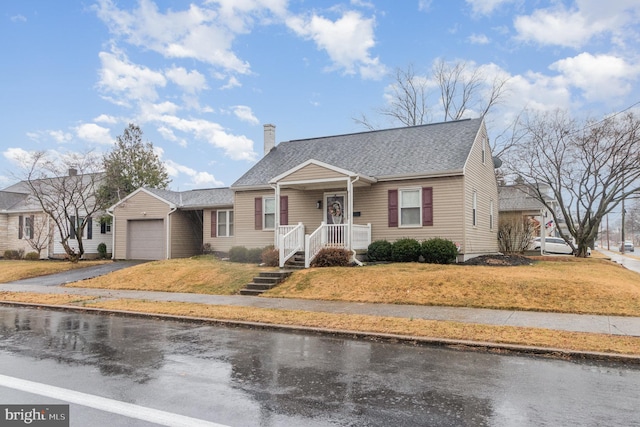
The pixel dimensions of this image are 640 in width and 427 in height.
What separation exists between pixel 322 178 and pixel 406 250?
4176 millimetres

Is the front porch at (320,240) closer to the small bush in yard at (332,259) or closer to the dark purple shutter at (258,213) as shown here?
the small bush in yard at (332,259)

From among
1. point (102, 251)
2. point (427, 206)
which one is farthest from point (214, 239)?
point (427, 206)

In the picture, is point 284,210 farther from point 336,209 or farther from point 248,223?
point 336,209

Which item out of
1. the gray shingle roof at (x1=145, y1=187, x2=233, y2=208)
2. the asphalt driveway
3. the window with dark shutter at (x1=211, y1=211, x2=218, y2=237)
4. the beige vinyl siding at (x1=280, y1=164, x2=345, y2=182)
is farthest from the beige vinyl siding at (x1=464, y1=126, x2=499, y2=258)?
the asphalt driveway

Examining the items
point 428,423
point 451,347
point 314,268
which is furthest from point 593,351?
point 314,268

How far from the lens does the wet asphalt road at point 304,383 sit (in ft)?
14.8

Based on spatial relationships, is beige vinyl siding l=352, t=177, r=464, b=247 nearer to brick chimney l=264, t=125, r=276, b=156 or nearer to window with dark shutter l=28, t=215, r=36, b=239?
brick chimney l=264, t=125, r=276, b=156

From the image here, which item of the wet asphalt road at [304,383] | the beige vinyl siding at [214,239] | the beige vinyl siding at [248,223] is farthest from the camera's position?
the beige vinyl siding at [214,239]

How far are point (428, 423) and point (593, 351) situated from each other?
13.3 ft

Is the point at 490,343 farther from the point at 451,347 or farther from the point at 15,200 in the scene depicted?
the point at 15,200

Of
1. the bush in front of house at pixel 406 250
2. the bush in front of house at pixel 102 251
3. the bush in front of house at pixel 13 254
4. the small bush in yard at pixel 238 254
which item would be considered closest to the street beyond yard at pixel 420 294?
the bush in front of house at pixel 406 250

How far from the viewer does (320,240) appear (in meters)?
17.2

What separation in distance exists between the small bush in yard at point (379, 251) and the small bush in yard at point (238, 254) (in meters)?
6.06

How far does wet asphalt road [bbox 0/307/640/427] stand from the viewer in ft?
14.8
